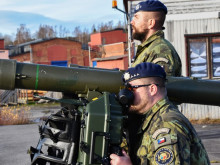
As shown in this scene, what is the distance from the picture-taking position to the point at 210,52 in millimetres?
11625

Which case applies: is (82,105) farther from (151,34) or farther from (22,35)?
(22,35)

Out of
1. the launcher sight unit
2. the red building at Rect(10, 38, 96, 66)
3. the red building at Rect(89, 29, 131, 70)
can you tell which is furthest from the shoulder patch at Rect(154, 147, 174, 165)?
the red building at Rect(10, 38, 96, 66)

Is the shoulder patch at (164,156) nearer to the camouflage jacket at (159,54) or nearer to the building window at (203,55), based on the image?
the camouflage jacket at (159,54)

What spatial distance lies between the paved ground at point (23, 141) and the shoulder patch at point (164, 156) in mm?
4199

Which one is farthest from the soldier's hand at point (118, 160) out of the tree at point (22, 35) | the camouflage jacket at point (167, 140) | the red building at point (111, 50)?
the tree at point (22, 35)

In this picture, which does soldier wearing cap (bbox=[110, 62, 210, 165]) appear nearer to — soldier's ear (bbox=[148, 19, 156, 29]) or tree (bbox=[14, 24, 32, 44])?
soldier's ear (bbox=[148, 19, 156, 29])

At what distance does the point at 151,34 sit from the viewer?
3.84 metres

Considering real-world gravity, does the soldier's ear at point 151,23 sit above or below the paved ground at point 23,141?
above

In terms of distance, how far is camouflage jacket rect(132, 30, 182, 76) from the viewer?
3615 mm

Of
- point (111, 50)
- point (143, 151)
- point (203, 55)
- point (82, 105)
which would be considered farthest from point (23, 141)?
point (111, 50)

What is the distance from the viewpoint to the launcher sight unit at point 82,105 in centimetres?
227

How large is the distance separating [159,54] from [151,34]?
0.28m

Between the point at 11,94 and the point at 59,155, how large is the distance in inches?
887

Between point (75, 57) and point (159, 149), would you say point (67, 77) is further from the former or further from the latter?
point (75, 57)
